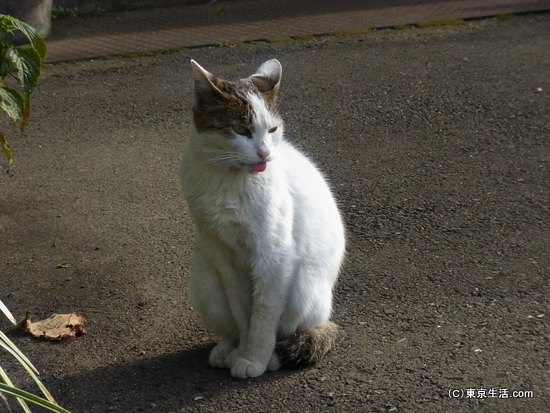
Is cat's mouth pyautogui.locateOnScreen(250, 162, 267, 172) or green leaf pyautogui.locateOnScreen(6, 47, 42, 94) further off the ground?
green leaf pyautogui.locateOnScreen(6, 47, 42, 94)

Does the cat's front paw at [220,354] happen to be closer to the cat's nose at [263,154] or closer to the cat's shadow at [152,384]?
the cat's shadow at [152,384]

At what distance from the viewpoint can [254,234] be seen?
328 centimetres

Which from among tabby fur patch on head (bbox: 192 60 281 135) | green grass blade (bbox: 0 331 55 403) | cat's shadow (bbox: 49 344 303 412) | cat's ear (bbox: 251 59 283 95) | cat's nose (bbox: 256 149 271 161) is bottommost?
cat's shadow (bbox: 49 344 303 412)

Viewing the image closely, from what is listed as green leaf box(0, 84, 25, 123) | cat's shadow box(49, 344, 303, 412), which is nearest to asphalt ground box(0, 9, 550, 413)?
cat's shadow box(49, 344, 303, 412)

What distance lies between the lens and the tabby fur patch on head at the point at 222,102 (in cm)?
319

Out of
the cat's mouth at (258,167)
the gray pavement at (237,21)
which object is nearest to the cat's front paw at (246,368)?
the cat's mouth at (258,167)

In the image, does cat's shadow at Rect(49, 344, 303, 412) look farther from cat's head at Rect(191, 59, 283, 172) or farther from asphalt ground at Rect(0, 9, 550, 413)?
cat's head at Rect(191, 59, 283, 172)

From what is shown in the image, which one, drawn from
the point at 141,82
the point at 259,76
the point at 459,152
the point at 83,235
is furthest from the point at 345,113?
the point at 259,76

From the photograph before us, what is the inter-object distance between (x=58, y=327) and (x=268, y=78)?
1624 millimetres

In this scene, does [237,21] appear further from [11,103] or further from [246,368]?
[246,368]

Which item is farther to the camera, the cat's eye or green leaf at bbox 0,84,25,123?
green leaf at bbox 0,84,25,123

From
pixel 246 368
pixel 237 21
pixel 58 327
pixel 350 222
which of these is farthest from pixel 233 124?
pixel 237 21

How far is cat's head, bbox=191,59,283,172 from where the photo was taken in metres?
3.19

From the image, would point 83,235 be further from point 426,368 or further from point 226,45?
point 226,45
